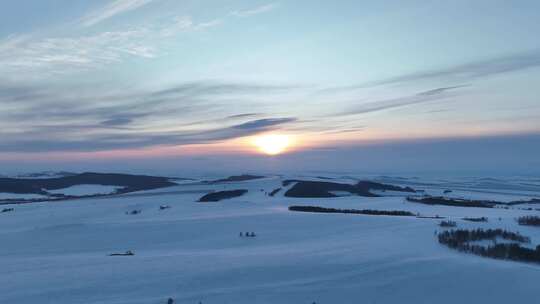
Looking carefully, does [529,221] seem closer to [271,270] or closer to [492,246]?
[492,246]

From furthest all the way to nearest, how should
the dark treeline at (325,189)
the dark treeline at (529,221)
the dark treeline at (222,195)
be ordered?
the dark treeline at (325,189) < the dark treeline at (222,195) < the dark treeline at (529,221)

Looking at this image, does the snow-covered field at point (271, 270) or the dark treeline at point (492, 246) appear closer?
the snow-covered field at point (271, 270)

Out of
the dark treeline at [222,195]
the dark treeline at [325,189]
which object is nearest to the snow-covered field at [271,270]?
the dark treeline at [222,195]

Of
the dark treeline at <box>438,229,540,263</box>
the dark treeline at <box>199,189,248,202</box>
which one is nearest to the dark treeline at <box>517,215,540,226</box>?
the dark treeline at <box>438,229,540,263</box>

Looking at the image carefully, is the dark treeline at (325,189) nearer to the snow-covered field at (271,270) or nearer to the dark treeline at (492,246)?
the snow-covered field at (271,270)

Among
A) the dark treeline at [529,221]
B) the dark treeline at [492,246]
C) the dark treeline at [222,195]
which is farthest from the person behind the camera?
the dark treeline at [222,195]

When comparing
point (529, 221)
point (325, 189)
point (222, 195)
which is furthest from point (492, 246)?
point (325, 189)

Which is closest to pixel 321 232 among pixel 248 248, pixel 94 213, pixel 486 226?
pixel 248 248

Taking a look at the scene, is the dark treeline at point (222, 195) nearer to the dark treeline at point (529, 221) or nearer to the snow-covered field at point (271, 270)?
the snow-covered field at point (271, 270)

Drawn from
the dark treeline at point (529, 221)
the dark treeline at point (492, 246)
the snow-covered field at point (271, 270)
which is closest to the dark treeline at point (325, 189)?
the dark treeline at point (529, 221)

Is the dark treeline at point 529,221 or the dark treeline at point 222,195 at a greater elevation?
the dark treeline at point 529,221
